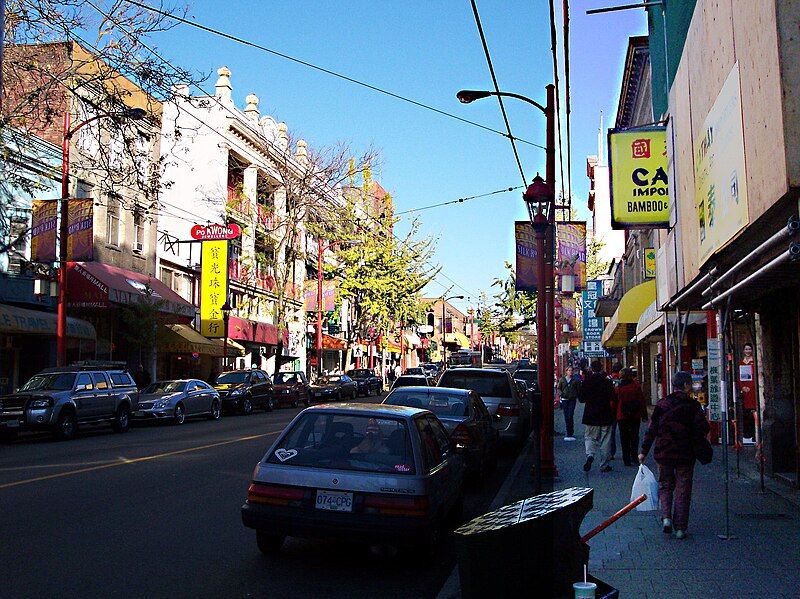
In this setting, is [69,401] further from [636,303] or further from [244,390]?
[636,303]

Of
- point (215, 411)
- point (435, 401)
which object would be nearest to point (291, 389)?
point (215, 411)

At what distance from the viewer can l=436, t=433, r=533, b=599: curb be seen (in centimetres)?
706

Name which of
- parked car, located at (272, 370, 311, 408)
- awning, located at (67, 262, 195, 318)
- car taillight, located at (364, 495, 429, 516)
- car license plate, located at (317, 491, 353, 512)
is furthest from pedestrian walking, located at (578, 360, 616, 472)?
parked car, located at (272, 370, 311, 408)

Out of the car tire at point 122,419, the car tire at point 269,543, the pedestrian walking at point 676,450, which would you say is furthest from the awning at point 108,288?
the pedestrian walking at point 676,450

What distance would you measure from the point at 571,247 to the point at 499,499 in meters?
18.9

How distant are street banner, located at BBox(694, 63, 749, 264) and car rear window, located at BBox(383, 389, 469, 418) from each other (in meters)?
4.28

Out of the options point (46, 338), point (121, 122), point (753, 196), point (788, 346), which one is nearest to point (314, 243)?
point (46, 338)

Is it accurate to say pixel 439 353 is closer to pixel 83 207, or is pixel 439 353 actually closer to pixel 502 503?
pixel 83 207

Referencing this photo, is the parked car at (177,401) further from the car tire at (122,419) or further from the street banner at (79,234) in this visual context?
the street banner at (79,234)

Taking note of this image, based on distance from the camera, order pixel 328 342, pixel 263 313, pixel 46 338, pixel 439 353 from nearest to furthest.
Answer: pixel 46 338 < pixel 263 313 < pixel 328 342 < pixel 439 353

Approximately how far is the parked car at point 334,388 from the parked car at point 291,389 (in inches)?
36.3

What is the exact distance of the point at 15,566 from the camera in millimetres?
7504

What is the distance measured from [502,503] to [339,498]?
16.1ft

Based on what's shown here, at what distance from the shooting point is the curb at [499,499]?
7056 millimetres
